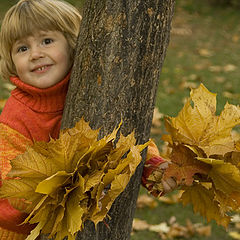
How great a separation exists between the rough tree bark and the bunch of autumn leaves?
0.16 metres

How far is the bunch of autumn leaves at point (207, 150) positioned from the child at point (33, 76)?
0.27 metres

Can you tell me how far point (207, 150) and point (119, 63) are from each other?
46 cm

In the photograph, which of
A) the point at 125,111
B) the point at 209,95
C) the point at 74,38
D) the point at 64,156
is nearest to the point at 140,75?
the point at 125,111

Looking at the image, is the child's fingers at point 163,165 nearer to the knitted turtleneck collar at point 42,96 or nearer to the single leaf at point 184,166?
the single leaf at point 184,166

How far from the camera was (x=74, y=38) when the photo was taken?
2113 millimetres

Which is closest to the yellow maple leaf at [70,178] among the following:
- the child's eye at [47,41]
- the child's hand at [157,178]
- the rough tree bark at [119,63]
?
the rough tree bark at [119,63]

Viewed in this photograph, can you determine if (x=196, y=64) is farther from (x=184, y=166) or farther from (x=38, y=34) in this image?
(x=184, y=166)

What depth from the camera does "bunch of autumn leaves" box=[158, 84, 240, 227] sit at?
163 centimetres

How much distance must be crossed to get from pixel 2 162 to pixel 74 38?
2.23 feet

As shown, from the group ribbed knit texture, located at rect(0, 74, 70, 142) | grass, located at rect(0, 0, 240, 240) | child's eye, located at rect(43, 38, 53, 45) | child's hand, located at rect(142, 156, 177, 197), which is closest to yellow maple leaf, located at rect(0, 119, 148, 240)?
child's hand, located at rect(142, 156, 177, 197)

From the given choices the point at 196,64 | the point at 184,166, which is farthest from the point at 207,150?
the point at 196,64

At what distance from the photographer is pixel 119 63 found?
1636mm

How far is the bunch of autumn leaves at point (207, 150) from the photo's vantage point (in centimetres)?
163

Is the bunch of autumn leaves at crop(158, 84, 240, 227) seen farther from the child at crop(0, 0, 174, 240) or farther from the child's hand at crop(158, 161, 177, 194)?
the child at crop(0, 0, 174, 240)
